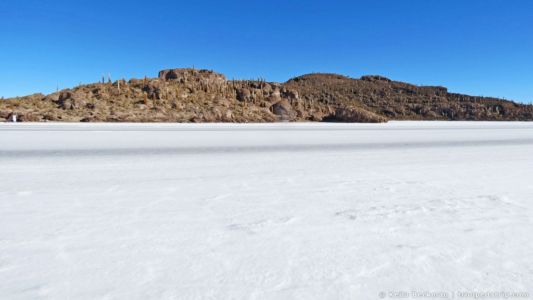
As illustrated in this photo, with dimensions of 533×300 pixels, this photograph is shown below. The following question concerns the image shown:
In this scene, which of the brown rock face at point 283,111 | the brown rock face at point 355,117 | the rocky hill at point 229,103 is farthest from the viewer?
the brown rock face at point 283,111

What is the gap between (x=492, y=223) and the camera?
3219 millimetres

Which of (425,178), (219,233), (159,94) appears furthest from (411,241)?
(159,94)

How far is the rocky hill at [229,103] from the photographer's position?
33750 millimetres

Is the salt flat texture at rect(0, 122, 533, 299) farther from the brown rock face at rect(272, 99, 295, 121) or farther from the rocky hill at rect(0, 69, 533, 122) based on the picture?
the brown rock face at rect(272, 99, 295, 121)

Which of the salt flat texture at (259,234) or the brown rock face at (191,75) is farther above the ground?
the brown rock face at (191,75)

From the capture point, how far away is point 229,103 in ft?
143

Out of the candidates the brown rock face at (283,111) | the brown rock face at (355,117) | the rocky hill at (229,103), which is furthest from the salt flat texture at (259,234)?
the brown rock face at (283,111)

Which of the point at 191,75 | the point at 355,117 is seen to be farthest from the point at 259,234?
the point at 191,75

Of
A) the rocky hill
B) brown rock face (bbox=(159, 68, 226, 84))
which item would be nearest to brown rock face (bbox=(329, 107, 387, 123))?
the rocky hill

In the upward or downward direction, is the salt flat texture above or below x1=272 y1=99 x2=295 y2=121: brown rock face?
below

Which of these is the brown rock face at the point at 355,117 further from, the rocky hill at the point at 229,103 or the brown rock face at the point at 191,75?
the brown rock face at the point at 191,75

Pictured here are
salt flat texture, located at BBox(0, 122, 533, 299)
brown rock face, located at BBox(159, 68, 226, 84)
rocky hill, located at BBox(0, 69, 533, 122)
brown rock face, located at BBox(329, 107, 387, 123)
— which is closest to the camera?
salt flat texture, located at BBox(0, 122, 533, 299)

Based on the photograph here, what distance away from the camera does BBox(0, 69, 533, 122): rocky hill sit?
111 feet

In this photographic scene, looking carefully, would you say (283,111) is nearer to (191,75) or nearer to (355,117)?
(355,117)
